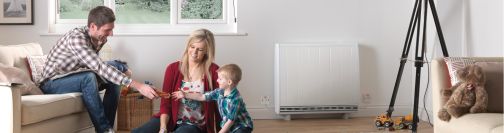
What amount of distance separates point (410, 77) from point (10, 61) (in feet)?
11.2

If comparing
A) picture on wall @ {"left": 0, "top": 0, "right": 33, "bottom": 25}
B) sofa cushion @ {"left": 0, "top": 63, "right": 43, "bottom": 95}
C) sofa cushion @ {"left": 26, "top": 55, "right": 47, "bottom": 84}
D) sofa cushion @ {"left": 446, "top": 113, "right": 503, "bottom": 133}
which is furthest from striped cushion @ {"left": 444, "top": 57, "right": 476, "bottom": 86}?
picture on wall @ {"left": 0, "top": 0, "right": 33, "bottom": 25}

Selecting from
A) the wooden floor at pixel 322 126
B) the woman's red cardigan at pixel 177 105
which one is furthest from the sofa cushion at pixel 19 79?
the wooden floor at pixel 322 126

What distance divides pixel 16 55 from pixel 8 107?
1.01 m

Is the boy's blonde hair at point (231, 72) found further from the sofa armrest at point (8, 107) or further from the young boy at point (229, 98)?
the sofa armrest at point (8, 107)

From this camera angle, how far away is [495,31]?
14.2 feet

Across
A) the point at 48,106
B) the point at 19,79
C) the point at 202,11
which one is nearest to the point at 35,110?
the point at 48,106

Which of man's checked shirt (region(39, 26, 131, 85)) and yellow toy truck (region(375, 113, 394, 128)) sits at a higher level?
man's checked shirt (region(39, 26, 131, 85))

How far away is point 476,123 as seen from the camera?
2.99 metres

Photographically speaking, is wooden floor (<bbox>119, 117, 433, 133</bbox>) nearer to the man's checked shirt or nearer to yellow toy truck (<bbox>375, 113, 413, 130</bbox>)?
yellow toy truck (<bbox>375, 113, 413, 130</bbox>)

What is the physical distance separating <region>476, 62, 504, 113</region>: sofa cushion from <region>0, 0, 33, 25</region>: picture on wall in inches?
142

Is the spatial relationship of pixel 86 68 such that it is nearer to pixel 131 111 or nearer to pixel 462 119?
pixel 131 111

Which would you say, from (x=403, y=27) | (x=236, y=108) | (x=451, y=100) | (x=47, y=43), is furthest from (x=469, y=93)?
(x=47, y=43)

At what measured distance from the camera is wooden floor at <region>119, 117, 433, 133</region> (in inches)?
193

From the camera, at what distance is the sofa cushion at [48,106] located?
11.1ft
